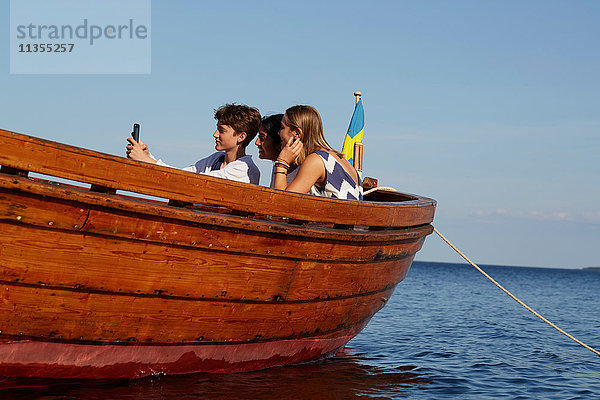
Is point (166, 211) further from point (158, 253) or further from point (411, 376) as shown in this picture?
Result: point (411, 376)

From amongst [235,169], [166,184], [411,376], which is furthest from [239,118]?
[411,376]

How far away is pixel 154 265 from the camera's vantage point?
3947mm

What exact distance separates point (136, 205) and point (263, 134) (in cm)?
197

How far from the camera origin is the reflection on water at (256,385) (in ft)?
14.1

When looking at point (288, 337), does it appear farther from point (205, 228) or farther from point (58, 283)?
point (58, 283)

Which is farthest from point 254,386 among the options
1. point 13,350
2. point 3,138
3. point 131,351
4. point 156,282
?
point 3,138

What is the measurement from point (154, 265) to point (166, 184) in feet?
1.78

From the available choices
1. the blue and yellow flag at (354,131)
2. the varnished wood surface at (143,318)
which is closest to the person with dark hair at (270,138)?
the varnished wood surface at (143,318)

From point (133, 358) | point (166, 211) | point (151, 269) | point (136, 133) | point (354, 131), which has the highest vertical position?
point (354, 131)

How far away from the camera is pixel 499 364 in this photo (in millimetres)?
7938

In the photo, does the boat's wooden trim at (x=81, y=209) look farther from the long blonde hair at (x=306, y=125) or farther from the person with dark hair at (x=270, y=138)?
the person with dark hair at (x=270, y=138)

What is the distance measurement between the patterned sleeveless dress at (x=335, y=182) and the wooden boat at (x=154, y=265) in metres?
0.30

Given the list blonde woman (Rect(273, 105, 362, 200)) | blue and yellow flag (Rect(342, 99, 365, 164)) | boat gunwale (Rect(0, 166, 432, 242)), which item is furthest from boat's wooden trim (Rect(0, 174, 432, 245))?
blue and yellow flag (Rect(342, 99, 365, 164))

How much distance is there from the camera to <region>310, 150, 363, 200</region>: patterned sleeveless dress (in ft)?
16.9
